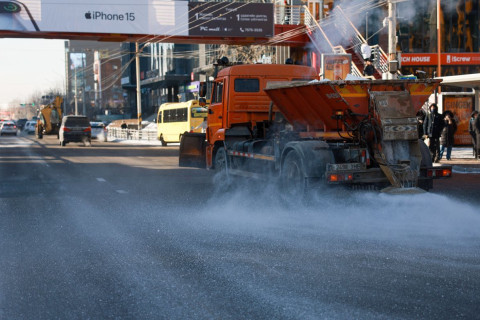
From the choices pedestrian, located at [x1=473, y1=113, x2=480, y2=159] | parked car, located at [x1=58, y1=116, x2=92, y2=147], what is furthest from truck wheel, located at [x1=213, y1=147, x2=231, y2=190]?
parked car, located at [x1=58, y1=116, x2=92, y2=147]

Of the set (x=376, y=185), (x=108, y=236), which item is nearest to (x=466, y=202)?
(x=376, y=185)

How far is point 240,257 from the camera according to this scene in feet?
24.8

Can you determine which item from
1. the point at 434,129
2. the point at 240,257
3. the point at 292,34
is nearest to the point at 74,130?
the point at 292,34

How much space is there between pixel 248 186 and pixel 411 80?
5224 millimetres

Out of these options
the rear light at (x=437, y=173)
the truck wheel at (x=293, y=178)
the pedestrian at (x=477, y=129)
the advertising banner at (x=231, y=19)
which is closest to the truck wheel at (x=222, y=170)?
the truck wheel at (x=293, y=178)

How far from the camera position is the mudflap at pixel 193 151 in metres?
17.1

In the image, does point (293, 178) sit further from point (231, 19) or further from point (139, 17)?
point (231, 19)

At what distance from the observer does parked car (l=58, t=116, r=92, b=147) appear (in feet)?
144

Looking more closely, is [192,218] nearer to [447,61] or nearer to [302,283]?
[302,283]

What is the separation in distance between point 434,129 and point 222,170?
9.12 metres

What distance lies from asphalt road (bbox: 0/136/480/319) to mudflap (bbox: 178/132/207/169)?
3143mm

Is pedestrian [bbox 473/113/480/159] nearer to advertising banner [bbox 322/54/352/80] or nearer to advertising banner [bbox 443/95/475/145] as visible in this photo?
advertising banner [bbox 322/54/352/80]

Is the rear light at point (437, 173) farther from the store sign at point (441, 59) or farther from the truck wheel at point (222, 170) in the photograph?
the store sign at point (441, 59)

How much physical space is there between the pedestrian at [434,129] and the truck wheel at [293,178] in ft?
34.9
